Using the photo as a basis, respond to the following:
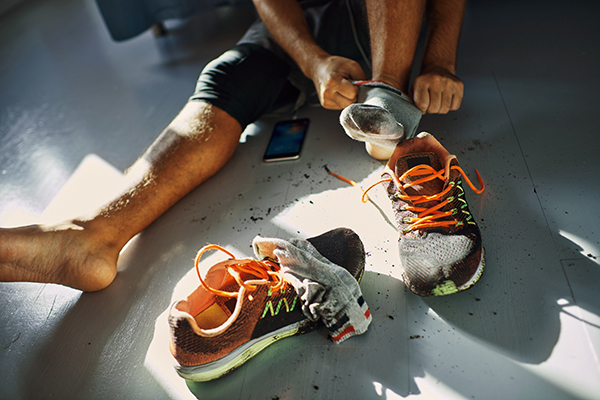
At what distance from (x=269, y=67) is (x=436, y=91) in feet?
1.78

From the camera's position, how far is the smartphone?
1176 mm

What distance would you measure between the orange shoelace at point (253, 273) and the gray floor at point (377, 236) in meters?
0.13

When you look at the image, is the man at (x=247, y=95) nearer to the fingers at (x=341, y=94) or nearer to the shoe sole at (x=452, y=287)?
the fingers at (x=341, y=94)

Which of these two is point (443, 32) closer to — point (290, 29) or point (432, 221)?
point (290, 29)

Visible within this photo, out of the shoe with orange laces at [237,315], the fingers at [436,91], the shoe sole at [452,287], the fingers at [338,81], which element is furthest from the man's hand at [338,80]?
the shoe sole at [452,287]

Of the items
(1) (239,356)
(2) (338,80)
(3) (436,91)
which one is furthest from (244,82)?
(1) (239,356)

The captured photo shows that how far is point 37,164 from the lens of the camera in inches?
56.9

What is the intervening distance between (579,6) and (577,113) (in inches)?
32.0

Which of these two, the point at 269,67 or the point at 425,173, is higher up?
the point at 269,67

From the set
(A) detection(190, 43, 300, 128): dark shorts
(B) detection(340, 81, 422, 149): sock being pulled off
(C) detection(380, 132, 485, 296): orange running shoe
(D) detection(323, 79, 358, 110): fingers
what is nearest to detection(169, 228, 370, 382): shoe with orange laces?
(C) detection(380, 132, 485, 296): orange running shoe

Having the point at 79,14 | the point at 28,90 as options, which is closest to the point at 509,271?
the point at 28,90

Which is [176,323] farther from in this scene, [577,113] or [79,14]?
[79,14]

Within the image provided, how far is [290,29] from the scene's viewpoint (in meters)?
1.14

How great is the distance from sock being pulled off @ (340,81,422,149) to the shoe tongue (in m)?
0.05
